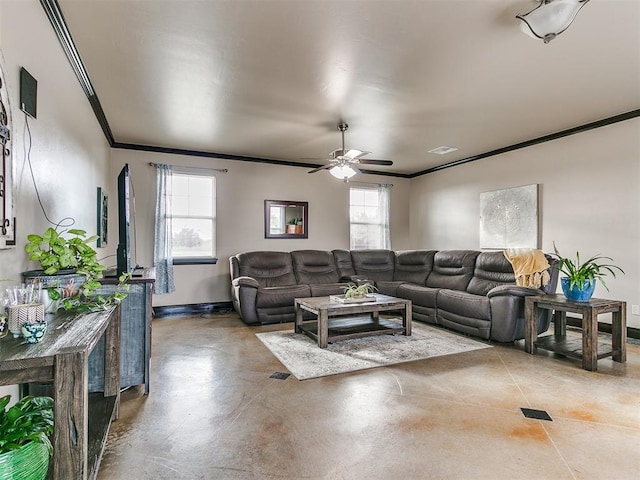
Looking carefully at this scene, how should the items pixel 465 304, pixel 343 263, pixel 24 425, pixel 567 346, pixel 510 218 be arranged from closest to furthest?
pixel 24 425 < pixel 567 346 < pixel 465 304 < pixel 510 218 < pixel 343 263

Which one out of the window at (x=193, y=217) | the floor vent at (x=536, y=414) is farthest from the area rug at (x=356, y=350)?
the window at (x=193, y=217)

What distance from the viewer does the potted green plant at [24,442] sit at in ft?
3.84

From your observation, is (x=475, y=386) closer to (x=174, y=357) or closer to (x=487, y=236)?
(x=174, y=357)

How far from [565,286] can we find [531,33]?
2.29 metres

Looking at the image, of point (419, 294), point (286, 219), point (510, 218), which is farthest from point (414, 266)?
point (286, 219)

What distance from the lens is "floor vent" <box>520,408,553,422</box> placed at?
2.28 metres

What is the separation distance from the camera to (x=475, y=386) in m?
2.79

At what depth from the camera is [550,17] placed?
2186mm

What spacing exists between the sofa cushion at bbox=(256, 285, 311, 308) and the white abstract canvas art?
303cm

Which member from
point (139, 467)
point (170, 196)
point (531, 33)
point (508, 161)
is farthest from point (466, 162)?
point (139, 467)

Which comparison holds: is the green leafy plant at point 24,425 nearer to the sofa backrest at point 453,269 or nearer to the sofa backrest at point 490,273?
the sofa backrest at point 490,273

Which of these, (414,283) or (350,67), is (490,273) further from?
(350,67)

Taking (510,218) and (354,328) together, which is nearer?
(354,328)

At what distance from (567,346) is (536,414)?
1.52m
